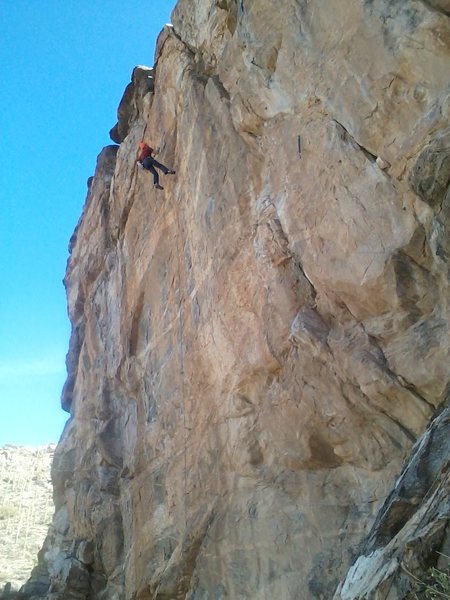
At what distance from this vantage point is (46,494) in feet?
153

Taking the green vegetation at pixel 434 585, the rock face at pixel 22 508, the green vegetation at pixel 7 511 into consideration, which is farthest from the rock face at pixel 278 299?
the green vegetation at pixel 7 511

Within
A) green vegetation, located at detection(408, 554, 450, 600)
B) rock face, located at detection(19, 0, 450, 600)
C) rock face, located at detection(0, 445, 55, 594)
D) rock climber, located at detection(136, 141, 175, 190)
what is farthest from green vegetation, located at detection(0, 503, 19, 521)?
green vegetation, located at detection(408, 554, 450, 600)

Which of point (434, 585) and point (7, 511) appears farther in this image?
point (7, 511)

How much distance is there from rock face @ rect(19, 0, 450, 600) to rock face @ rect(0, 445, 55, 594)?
15.5 m

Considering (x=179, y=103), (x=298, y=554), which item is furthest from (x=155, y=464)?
(x=179, y=103)

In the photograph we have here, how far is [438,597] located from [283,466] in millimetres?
6828

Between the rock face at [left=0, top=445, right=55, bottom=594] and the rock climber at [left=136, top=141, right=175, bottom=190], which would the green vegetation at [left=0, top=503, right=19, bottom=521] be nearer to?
the rock face at [left=0, top=445, right=55, bottom=594]

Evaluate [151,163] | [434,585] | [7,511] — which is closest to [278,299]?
[151,163]

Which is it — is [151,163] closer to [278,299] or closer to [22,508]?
[278,299]

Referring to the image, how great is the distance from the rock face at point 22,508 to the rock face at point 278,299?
1552 centimetres

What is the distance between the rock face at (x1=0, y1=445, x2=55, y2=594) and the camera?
112 ft

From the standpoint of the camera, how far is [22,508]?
44250 mm

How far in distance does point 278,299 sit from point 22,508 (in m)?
38.7

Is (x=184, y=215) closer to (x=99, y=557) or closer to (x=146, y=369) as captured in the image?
(x=146, y=369)
